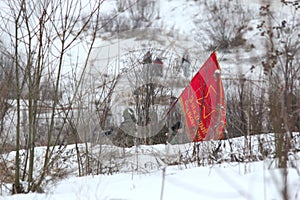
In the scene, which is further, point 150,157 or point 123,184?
point 150,157

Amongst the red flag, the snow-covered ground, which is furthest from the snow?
the red flag

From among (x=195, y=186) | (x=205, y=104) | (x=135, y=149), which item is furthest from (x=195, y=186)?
(x=135, y=149)

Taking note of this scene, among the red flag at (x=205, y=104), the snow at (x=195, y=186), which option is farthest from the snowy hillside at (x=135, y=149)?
the red flag at (x=205, y=104)

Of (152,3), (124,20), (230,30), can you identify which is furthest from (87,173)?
(152,3)

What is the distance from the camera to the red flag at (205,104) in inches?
163

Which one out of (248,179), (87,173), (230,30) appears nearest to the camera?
(248,179)

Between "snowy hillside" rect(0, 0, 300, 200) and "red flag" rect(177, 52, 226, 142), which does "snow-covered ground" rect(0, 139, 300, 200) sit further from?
"red flag" rect(177, 52, 226, 142)

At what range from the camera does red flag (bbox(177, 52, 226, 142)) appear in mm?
Answer: 4130

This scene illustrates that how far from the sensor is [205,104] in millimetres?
4414

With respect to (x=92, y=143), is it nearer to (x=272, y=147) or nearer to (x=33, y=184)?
(x=33, y=184)

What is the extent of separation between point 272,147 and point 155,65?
7.79ft

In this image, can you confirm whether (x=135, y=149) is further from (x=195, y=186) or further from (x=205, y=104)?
(x=195, y=186)

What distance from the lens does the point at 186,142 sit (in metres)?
4.68

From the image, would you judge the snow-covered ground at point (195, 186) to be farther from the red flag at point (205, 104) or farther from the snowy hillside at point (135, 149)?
the red flag at point (205, 104)
